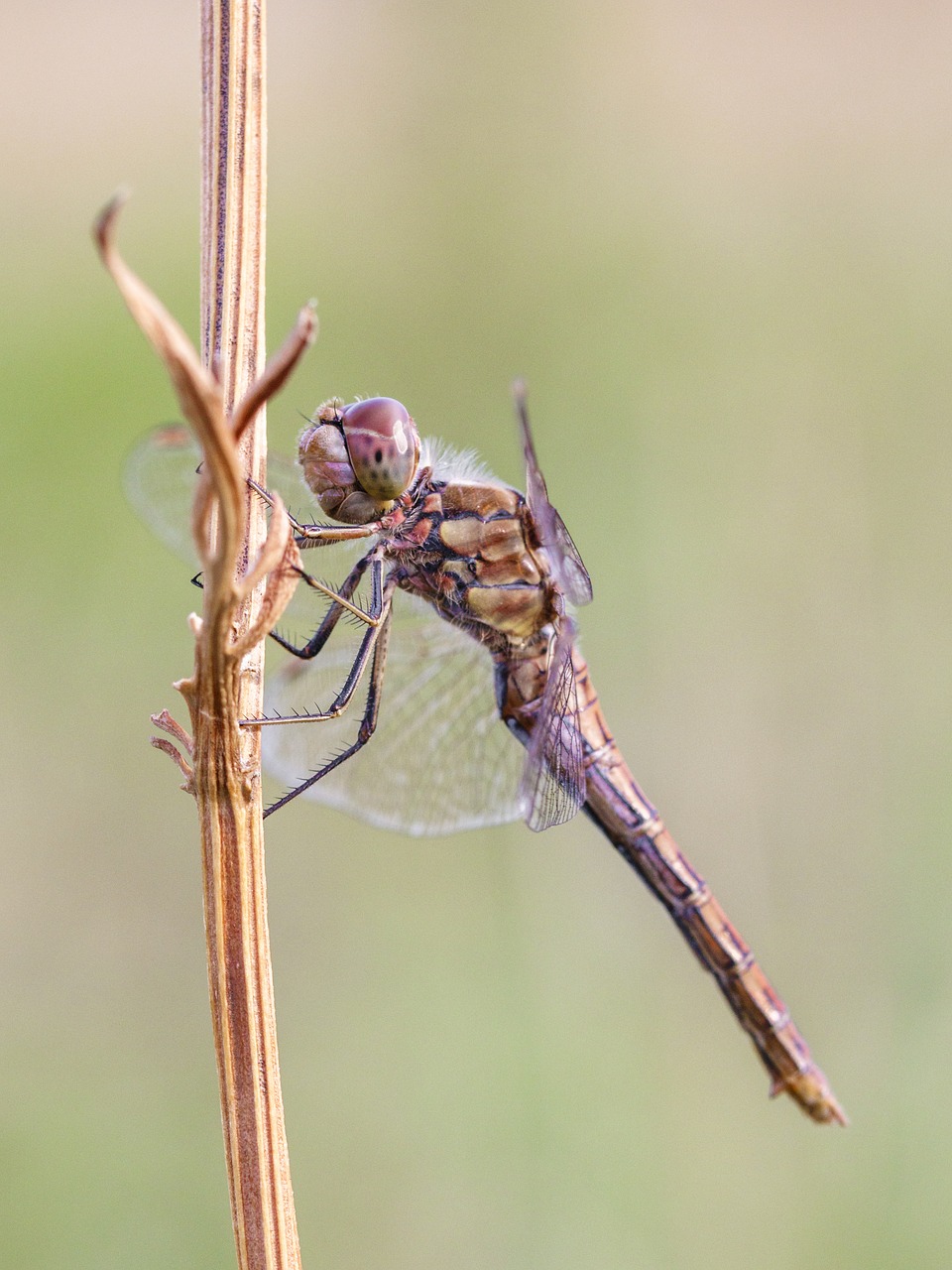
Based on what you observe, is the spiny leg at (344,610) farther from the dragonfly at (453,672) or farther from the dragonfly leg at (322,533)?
the dragonfly leg at (322,533)

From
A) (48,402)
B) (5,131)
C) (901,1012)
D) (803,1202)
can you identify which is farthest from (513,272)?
(803,1202)

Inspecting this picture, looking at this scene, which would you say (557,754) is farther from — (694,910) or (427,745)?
(694,910)

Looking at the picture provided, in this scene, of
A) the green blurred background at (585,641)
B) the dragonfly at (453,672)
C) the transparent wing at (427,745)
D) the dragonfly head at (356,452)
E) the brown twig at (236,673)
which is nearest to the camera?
the brown twig at (236,673)

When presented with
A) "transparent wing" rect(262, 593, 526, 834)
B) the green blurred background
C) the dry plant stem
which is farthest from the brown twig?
the green blurred background

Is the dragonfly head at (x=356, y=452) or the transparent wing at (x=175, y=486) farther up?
the transparent wing at (x=175, y=486)

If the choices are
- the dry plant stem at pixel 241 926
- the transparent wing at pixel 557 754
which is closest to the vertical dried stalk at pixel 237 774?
the dry plant stem at pixel 241 926

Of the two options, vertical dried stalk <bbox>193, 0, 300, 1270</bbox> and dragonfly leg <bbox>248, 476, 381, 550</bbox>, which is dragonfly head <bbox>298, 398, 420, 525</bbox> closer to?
dragonfly leg <bbox>248, 476, 381, 550</bbox>

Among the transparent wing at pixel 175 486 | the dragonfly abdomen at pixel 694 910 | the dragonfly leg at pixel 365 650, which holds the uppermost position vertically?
the transparent wing at pixel 175 486

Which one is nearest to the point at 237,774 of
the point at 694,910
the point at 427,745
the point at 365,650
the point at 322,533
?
the point at 322,533
